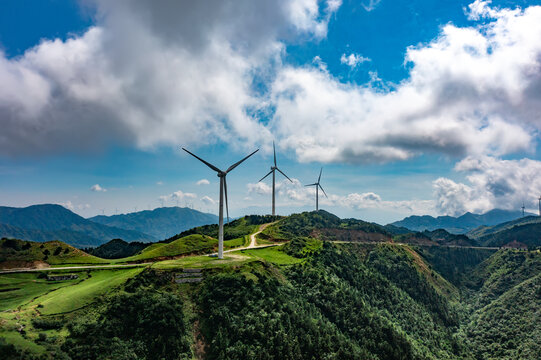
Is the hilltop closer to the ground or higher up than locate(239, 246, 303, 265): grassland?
closer to the ground

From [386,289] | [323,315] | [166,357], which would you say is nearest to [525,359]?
[386,289]

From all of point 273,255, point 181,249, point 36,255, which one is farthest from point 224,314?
point 36,255

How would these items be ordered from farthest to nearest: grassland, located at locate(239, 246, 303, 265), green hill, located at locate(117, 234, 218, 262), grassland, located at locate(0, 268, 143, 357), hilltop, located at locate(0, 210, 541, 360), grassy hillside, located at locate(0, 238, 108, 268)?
1. grassland, located at locate(239, 246, 303, 265)
2. green hill, located at locate(117, 234, 218, 262)
3. grassy hillside, located at locate(0, 238, 108, 268)
4. hilltop, located at locate(0, 210, 541, 360)
5. grassland, located at locate(0, 268, 143, 357)

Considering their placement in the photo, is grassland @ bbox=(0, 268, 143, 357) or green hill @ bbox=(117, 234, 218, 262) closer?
grassland @ bbox=(0, 268, 143, 357)

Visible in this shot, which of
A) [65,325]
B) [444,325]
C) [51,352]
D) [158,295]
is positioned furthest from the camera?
[444,325]

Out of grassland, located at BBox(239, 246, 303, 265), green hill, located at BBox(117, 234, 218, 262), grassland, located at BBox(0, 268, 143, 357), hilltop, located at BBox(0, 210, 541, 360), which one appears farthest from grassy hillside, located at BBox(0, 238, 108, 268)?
grassland, located at BBox(239, 246, 303, 265)

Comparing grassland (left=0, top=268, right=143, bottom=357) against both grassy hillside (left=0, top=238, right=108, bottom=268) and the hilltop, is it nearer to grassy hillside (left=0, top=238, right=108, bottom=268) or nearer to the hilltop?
the hilltop

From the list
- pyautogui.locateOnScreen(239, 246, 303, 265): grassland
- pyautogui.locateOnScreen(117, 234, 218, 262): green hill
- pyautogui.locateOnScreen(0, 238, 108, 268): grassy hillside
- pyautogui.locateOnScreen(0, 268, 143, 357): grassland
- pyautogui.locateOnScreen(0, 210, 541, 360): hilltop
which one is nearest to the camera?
pyautogui.locateOnScreen(0, 268, 143, 357): grassland

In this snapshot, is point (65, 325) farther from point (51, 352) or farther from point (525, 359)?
point (525, 359)
